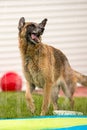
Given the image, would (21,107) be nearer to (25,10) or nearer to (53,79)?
(53,79)

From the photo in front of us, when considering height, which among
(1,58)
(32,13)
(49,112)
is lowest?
(49,112)

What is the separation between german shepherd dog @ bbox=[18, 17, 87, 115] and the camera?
2.85 metres

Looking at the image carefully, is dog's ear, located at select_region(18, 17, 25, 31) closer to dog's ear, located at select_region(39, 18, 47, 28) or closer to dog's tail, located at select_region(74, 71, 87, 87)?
dog's ear, located at select_region(39, 18, 47, 28)

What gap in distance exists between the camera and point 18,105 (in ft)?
9.50

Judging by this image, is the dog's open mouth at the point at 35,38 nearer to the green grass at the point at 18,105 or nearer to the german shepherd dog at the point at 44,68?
the german shepherd dog at the point at 44,68

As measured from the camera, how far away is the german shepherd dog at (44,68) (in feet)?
9.34

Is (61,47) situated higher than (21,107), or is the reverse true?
(61,47)

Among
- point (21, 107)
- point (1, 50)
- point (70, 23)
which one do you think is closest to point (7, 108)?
point (21, 107)

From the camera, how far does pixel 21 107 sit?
2.90 m

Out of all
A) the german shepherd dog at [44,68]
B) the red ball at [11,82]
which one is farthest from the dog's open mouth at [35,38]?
the red ball at [11,82]

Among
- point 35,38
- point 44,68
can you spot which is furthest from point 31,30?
point 44,68

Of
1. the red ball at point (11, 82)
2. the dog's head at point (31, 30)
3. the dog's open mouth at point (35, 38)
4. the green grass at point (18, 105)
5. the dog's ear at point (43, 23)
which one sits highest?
the dog's ear at point (43, 23)

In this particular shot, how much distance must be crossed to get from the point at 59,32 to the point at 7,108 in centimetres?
38

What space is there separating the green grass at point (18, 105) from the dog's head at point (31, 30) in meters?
0.24
